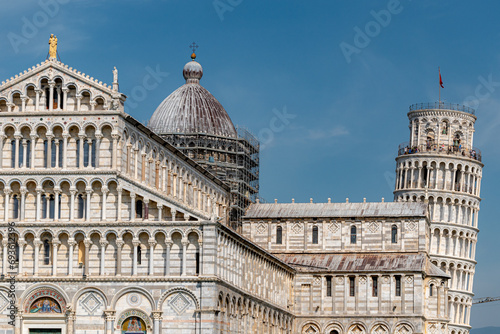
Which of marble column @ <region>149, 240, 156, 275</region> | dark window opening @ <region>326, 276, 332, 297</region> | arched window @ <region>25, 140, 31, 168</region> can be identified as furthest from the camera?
dark window opening @ <region>326, 276, 332, 297</region>

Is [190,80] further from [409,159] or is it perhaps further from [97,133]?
[97,133]

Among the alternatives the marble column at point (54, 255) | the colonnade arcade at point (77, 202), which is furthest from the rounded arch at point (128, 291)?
the colonnade arcade at point (77, 202)

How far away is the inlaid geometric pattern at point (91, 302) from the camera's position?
89.1 m

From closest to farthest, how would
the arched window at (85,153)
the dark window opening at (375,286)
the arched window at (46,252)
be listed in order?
the arched window at (46,252) < the arched window at (85,153) < the dark window opening at (375,286)

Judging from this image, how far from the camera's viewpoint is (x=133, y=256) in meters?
89.3

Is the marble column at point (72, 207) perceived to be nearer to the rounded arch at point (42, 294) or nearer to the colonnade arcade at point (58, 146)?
the colonnade arcade at point (58, 146)

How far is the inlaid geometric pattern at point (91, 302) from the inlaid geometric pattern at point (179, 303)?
16.6 ft

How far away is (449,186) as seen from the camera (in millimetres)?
146750

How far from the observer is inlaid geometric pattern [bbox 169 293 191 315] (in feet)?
289

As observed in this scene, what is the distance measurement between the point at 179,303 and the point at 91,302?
20.4 ft

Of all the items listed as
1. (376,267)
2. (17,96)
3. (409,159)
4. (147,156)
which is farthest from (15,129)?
(409,159)

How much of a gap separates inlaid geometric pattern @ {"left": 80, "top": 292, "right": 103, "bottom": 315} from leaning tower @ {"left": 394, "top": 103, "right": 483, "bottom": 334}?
203 ft

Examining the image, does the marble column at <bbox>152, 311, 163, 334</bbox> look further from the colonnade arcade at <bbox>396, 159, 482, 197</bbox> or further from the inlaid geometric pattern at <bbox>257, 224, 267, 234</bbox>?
the colonnade arcade at <bbox>396, 159, 482, 197</bbox>

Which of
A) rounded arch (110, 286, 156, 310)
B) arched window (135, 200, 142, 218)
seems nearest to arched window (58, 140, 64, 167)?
arched window (135, 200, 142, 218)
